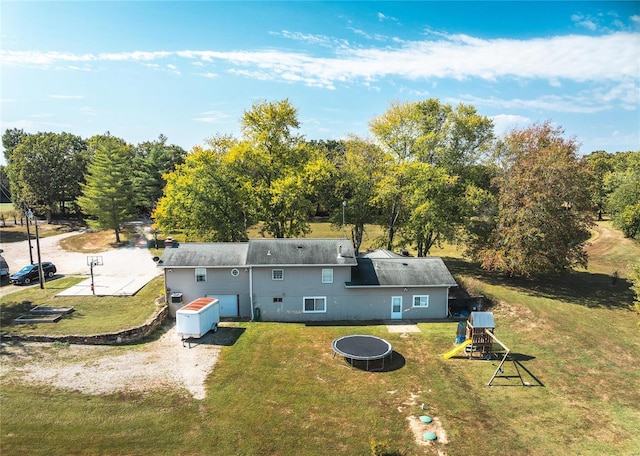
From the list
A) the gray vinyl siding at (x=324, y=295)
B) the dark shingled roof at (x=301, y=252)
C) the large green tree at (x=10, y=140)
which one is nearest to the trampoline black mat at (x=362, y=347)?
the gray vinyl siding at (x=324, y=295)

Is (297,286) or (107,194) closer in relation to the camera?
(297,286)

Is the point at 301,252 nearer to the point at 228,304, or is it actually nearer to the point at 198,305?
the point at 228,304

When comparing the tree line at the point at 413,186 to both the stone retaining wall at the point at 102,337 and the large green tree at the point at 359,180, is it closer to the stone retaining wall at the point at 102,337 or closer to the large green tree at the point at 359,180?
the large green tree at the point at 359,180

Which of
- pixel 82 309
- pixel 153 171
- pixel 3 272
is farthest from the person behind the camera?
pixel 153 171

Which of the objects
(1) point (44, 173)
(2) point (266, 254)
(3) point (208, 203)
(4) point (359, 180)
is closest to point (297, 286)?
(2) point (266, 254)

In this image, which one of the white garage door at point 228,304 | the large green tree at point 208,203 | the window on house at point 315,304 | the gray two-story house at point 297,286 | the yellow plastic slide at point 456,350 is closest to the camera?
the yellow plastic slide at point 456,350

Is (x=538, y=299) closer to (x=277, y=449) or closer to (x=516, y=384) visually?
(x=516, y=384)
